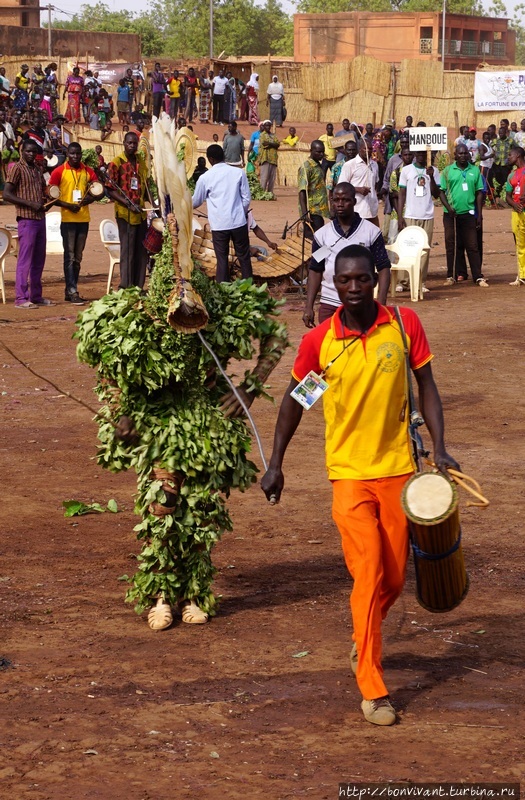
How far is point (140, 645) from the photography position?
5.60 m

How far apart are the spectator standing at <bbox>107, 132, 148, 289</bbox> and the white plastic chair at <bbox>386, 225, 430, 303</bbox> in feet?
11.6

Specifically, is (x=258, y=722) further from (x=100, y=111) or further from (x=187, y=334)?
(x=100, y=111)

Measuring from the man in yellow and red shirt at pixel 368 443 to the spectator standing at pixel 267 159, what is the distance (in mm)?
24775

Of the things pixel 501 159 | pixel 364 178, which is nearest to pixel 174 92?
pixel 501 159

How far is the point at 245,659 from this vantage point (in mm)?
5422

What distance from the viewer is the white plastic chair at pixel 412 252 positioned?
16.3 m

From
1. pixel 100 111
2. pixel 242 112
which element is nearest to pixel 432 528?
pixel 100 111

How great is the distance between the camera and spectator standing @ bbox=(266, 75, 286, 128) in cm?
4019

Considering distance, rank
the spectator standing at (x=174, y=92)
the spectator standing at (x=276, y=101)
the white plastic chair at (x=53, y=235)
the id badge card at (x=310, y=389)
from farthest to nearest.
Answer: the spectator standing at (x=276, y=101) < the spectator standing at (x=174, y=92) < the white plastic chair at (x=53, y=235) < the id badge card at (x=310, y=389)

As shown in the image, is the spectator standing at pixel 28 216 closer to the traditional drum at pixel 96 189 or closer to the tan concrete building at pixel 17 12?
the traditional drum at pixel 96 189

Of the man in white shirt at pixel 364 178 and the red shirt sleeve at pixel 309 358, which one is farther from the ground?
the man in white shirt at pixel 364 178

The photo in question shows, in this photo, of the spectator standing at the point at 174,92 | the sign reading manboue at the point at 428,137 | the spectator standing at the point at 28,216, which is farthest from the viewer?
the spectator standing at the point at 174,92

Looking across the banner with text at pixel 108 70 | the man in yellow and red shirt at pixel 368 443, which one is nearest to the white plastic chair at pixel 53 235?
the man in yellow and red shirt at pixel 368 443

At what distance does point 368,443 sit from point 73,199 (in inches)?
436
